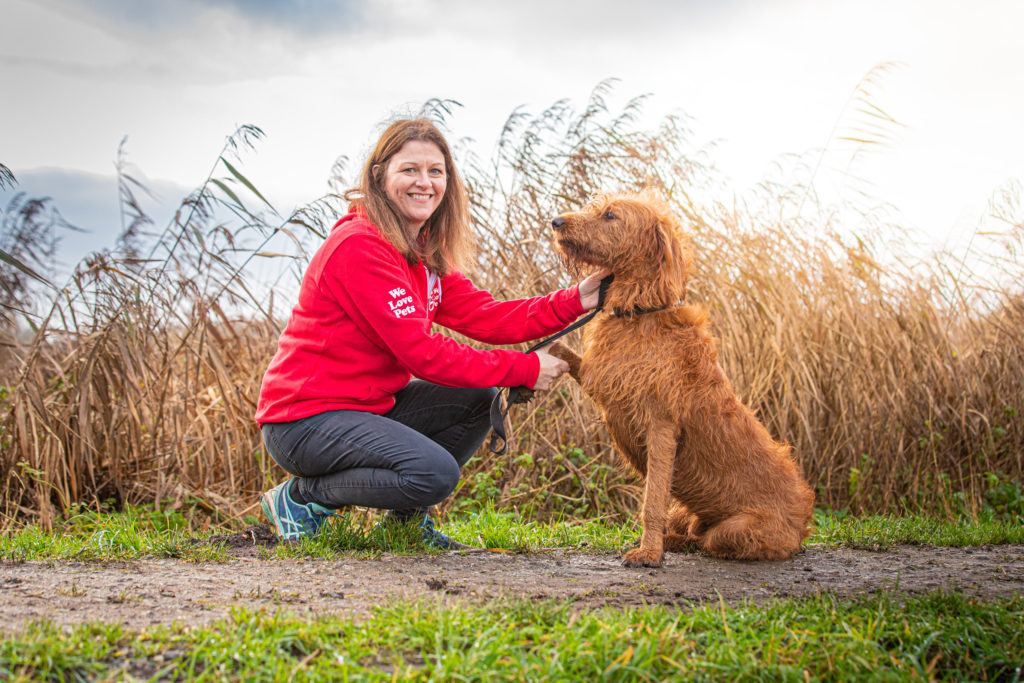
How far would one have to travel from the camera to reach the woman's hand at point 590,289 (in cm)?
386

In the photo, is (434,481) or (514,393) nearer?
(434,481)

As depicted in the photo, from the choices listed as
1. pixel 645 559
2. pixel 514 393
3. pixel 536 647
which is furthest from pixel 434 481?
pixel 536 647

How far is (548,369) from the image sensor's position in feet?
12.5

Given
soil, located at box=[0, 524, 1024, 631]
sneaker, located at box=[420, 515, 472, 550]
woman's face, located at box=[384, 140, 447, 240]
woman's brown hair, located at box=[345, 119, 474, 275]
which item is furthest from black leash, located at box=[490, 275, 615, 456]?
woman's face, located at box=[384, 140, 447, 240]

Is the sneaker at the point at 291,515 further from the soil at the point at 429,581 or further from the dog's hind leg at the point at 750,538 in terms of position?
the dog's hind leg at the point at 750,538

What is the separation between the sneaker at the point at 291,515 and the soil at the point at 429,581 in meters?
0.10

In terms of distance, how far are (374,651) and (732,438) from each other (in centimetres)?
209

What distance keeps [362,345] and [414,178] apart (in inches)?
35.0

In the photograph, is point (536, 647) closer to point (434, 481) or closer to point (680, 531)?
point (434, 481)

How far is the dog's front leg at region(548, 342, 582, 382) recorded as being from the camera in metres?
3.94

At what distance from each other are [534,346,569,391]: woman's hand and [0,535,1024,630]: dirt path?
84 cm

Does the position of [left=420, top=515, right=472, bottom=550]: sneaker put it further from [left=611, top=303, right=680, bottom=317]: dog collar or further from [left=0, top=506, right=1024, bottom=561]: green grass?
[left=611, top=303, right=680, bottom=317]: dog collar

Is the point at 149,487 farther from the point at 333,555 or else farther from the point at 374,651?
the point at 374,651

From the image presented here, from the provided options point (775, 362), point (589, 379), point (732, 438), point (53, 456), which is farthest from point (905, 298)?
point (53, 456)
